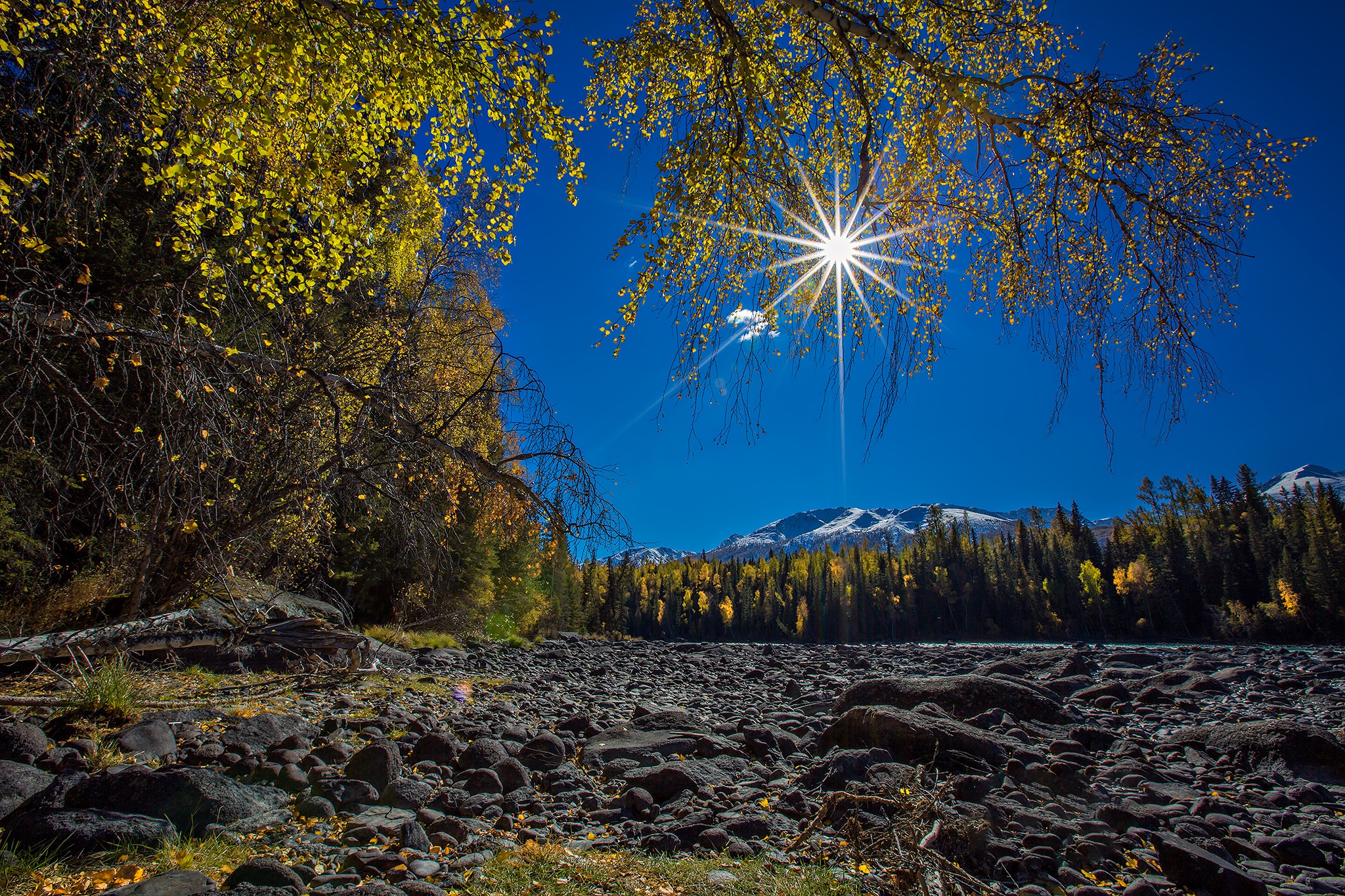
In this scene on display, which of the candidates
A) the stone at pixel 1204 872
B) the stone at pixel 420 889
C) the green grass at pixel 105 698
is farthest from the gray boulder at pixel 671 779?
the green grass at pixel 105 698

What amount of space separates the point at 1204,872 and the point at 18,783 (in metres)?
7.29

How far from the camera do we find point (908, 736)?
5867 mm

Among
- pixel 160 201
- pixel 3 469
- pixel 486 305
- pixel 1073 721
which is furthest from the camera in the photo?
pixel 486 305

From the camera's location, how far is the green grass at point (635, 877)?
2.67 meters

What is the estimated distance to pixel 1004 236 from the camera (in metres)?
3.27

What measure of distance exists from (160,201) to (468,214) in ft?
16.9

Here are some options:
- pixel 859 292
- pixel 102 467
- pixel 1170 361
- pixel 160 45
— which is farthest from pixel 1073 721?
pixel 160 45

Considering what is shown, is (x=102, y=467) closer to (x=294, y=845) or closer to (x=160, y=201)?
(x=294, y=845)

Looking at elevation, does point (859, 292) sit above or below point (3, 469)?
above

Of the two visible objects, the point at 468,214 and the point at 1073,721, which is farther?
the point at 1073,721

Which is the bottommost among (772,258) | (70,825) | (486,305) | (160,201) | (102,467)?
(70,825)

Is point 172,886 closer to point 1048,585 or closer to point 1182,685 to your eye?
point 1182,685

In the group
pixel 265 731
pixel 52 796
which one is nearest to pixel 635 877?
pixel 52 796

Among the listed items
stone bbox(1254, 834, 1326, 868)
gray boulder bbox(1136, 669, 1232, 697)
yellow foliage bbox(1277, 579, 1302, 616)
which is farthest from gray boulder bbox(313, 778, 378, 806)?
yellow foliage bbox(1277, 579, 1302, 616)
